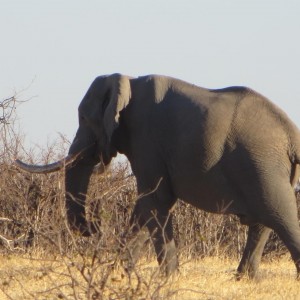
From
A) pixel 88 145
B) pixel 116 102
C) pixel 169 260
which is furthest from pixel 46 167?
pixel 169 260

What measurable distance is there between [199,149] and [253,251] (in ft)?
4.41

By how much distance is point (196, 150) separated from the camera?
12414 mm

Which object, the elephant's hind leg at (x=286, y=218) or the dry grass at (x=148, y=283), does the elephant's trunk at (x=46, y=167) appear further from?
→ the elephant's hind leg at (x=286, y=218)

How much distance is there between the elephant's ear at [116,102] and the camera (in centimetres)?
1306

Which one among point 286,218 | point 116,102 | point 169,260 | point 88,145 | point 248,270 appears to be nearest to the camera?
point 169,260

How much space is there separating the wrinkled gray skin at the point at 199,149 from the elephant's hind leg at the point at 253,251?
0.04 ft

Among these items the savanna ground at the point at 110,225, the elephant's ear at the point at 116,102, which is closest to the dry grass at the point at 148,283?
the savanna ground at the point at 110,225

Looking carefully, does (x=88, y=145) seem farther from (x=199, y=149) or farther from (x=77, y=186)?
(x=199, y=149)

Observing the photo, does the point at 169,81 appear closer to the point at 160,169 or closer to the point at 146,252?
the point at 160,169

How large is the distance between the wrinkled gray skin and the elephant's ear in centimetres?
1

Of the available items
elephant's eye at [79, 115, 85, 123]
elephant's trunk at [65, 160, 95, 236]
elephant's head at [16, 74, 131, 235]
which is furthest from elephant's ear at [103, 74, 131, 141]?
elephant's trunk at [65, 160, 95, 236]

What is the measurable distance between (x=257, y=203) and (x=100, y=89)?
268cm

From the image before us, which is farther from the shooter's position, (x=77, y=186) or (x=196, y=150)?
(x=77, y=186)

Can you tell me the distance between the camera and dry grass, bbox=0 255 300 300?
9102 mm
